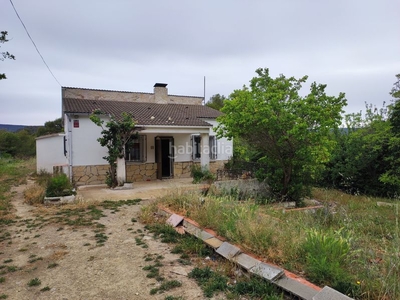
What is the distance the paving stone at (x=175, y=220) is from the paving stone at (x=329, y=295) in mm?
3570

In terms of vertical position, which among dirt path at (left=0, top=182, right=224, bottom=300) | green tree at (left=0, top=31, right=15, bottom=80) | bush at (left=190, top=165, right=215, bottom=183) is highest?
green tree at (left=0, top=31, right=15, bottom=80)

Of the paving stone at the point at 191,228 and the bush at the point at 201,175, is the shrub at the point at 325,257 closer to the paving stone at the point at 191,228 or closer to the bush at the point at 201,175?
the paving stone at the point at 191,228

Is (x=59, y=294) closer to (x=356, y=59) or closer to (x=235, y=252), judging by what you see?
(x=235, y=252)

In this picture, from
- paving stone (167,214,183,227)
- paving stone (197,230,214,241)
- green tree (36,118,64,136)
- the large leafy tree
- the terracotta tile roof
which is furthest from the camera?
green tree (36,118,64,136)

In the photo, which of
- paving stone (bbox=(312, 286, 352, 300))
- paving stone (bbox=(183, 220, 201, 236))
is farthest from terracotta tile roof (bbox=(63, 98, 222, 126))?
paving stone (bbox=(312, 286, 352, 300))

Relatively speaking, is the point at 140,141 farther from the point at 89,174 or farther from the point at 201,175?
the point at 201,175

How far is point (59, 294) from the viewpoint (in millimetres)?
3445

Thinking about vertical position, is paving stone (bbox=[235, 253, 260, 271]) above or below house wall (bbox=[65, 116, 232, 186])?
below

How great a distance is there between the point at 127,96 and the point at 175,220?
47.1ft

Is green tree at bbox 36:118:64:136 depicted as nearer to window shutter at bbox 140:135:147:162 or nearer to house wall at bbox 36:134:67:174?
house wall at bbox 36:134:67:174

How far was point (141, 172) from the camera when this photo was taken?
14.2 m

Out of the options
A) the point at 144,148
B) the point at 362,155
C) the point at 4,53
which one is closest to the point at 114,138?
the point at 144,148

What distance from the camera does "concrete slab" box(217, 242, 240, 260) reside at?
13.3 ft

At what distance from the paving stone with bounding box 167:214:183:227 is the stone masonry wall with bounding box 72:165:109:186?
26.0 ft
